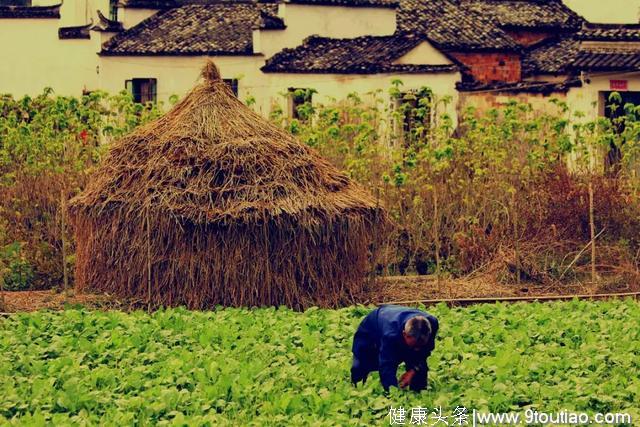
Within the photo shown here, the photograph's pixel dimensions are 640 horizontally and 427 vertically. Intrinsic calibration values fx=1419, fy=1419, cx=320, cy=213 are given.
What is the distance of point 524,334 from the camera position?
44.8 ft

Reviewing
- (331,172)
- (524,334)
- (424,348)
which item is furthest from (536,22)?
(424,348)

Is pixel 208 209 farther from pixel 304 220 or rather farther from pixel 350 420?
pixel 350 420

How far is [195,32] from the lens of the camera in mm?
35500

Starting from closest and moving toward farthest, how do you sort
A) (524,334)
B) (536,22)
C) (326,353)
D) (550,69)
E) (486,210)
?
(326,353), (524,334), (486,210), (550,69), (536,22)

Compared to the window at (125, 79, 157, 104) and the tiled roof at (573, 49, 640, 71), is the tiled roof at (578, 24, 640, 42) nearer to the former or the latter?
the tiled roof at (573, 49, 640, 71)

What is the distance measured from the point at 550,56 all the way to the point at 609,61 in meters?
7.42

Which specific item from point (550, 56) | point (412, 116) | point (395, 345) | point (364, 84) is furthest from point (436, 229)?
point (550, 56)

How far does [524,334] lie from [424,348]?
11.0 feet

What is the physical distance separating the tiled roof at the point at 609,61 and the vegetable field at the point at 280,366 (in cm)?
1039

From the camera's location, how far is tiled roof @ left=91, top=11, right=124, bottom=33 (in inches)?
1426

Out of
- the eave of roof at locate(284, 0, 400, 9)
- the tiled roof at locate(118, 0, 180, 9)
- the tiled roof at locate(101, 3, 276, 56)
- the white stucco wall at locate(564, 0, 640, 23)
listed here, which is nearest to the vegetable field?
the white stucco wall at locate(564, 0, 640, 23)

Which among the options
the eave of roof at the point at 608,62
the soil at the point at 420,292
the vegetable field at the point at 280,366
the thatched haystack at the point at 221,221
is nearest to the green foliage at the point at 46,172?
the soil at the point at 420,292

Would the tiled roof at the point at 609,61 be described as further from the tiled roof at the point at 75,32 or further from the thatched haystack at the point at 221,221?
the tiled roof at the point at 75,32

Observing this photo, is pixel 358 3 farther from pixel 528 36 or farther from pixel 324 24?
pixel 528 36
